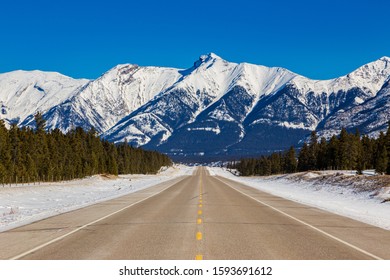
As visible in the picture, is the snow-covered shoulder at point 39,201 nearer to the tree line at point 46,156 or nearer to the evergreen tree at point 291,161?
the tree line at point 46,156

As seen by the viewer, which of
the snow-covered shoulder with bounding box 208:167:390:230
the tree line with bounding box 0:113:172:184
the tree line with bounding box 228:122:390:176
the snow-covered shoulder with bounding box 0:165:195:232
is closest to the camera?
the snow-covered shoulder with bounding box 0:165:195:232

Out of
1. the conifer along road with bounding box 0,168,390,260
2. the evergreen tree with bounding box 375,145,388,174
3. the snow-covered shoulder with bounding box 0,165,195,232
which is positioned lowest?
the snow-covered shoulder with bounding box 0,165,195,232

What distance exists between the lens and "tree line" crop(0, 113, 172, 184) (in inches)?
3038

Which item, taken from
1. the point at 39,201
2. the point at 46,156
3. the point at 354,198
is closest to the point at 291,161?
the point at 46,156

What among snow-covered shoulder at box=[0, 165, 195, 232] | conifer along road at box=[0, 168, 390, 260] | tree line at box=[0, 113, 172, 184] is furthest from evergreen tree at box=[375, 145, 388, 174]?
conifer along road at box=[0, 168, 390, 260]

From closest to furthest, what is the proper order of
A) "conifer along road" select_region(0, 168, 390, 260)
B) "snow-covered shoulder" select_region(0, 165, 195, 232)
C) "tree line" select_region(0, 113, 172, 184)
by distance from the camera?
1. "conifer along road" select_region(0, 168, 390, 260)
2. "snow-covered shoulder" select_region(0, 165, 195, 232)
3. "tree line" select_region(0, 113, 172, 184)

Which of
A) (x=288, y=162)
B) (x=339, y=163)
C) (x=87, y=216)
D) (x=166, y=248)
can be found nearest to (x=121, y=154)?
(x=288, y=162)

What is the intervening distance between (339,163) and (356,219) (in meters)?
101

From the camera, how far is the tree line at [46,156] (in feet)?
253

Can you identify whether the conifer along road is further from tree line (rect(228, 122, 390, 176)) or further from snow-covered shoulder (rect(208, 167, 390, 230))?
tree line (rect(228, 122, 390, 176))

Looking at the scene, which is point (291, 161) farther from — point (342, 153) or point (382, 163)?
point (382, 163)

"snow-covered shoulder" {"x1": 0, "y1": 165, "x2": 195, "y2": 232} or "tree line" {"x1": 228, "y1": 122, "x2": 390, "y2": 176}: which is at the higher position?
"tree line" {"x1": 228, "y1": 122, "x2": 390, "y2": 176}
